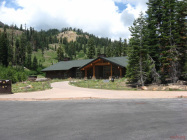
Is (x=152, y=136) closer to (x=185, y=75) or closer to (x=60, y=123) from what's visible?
(x=60, y=123)

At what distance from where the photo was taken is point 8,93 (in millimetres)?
16078

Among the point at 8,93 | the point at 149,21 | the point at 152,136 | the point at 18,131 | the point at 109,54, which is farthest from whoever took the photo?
the point at 109,54

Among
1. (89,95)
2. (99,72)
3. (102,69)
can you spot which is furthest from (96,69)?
(89,95)

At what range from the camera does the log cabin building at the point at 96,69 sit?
36000mm

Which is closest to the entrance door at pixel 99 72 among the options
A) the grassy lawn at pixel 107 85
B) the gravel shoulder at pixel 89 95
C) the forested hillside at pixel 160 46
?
Result: the grassy lawn at pixel 107 85

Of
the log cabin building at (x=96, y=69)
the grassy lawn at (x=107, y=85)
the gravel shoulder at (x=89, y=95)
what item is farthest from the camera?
the log cabin building at (x=96, y=69)

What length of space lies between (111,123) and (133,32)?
18602 millimetres

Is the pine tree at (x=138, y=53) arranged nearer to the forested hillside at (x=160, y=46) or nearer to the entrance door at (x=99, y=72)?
the forested hillside at (x=160, y=46)

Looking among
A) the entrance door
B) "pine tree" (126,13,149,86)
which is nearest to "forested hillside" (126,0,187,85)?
"pine tree" (126,13,149,86)

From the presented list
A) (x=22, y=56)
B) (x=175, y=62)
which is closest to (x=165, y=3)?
(x=175, y=62)

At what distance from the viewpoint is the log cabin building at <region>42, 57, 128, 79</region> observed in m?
36.0

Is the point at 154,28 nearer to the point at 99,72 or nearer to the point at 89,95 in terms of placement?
the point at 89,95

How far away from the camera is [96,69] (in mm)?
40562

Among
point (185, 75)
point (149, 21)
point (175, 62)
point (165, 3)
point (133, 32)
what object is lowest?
point (185, 75)
